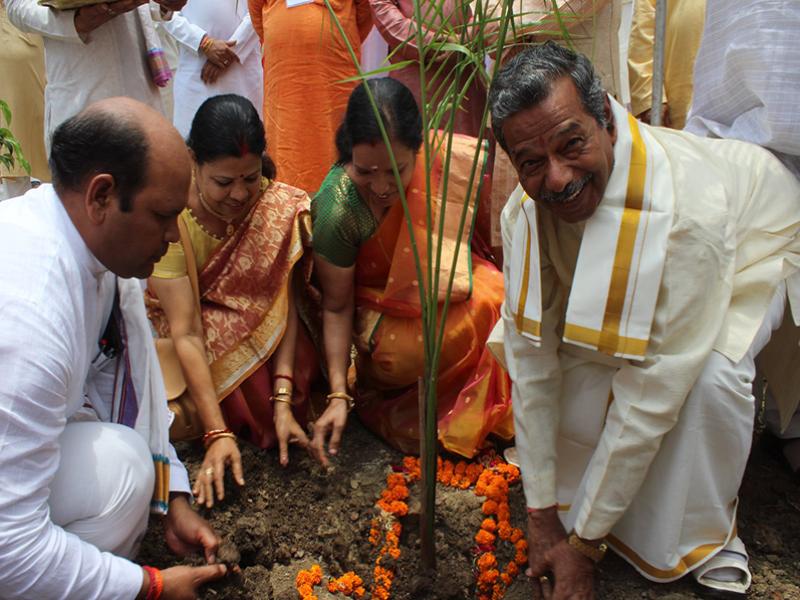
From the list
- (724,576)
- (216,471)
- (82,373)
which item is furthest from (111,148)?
(724,576)

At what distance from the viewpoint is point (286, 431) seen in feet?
8.79

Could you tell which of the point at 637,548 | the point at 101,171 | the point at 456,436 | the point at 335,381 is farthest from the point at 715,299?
the point at 101,171

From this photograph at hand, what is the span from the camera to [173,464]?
2275 mm

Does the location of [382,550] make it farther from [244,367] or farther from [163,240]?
[163,240]

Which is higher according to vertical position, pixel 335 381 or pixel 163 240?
pixel 163 240

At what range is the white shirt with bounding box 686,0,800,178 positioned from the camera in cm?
236

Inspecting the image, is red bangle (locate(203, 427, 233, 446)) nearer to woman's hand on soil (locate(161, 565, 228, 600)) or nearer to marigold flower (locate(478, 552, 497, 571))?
woman's hand on soil (locate(161, 565, 228, 600))

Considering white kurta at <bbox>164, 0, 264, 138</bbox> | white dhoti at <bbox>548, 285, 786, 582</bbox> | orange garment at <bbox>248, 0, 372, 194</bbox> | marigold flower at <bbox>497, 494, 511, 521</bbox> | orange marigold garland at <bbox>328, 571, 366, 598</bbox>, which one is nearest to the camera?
white dhoti at <bbox>548, 285, 786, 582</bbox>

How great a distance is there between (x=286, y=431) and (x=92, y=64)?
90.2 inches

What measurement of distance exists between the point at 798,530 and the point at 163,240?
208 centimetres

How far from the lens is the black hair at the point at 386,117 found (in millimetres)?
2666

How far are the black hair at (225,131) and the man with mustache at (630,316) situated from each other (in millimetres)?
964

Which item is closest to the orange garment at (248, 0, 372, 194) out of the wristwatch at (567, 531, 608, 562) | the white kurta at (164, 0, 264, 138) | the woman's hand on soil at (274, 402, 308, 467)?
the white kurta at (164, 0, 264, 138)

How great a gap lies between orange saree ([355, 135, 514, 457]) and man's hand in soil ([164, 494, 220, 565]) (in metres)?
0.93
